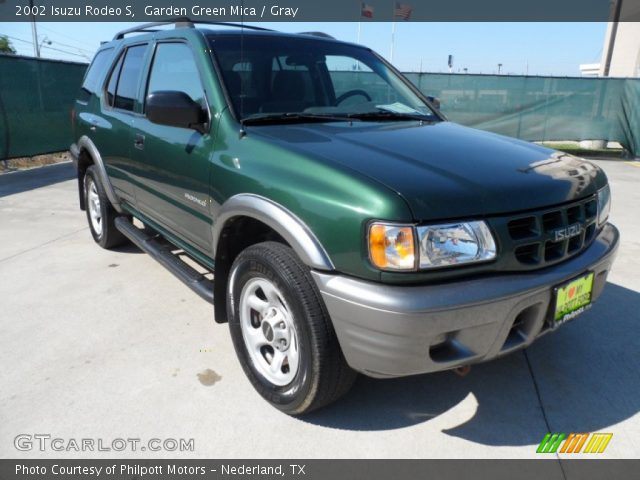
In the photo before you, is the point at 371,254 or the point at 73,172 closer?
the point at 371,254

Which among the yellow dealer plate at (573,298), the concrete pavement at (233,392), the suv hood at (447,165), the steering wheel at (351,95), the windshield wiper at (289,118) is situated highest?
the steering wheel at (351,95)

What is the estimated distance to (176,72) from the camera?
326cm

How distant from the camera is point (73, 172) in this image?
31.2ft

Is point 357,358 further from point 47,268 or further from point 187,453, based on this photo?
point 47,268

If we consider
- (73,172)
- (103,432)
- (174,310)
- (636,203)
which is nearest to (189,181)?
(174,310)

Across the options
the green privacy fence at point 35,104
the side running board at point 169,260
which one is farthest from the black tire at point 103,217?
the green privacy fence at point 35,104

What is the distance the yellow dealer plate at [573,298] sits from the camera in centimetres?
221

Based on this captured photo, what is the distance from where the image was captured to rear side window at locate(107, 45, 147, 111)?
3.82 meters

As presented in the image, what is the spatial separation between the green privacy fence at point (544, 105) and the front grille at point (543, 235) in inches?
429

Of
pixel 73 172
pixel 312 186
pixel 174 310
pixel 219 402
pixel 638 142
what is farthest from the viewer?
pixel 638 142

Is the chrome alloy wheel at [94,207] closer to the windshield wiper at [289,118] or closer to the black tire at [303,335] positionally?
the windshield wiper at [289,118]

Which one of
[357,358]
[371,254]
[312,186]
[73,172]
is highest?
[312,186]

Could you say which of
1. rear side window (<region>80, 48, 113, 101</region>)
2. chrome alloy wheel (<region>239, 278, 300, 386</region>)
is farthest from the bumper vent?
rear side window (<region>80, 48, 113, 101</region>)

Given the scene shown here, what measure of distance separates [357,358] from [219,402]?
92 cm
